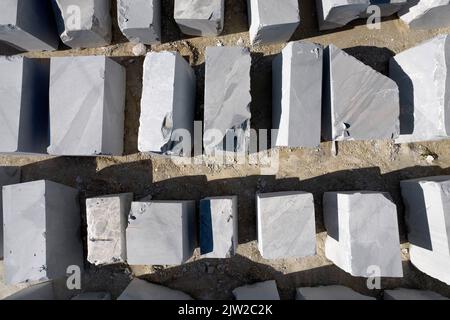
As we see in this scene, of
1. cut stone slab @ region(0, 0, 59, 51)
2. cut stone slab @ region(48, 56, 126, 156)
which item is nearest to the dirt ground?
cut stone slab @ region(48, 56, 126, 156)

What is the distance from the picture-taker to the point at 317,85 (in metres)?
3.43

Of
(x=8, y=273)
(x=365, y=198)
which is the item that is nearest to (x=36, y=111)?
(x=8, y=273)

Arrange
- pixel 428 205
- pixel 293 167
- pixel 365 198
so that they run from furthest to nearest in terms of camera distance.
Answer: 1. pixel 293 167
2. pixel 428 205
3. pixel 365 198

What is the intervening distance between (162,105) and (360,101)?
2024 mm

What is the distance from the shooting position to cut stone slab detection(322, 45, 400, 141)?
11.2 feet

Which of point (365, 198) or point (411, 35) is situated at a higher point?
point (411, 35)

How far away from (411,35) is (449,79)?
936 millimetres

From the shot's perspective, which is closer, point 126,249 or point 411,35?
point 126,249

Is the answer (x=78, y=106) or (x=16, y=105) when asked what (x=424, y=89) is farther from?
(x=16, y=105)

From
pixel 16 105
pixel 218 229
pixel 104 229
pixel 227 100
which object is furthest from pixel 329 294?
pixel 16 105

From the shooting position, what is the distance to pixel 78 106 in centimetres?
345

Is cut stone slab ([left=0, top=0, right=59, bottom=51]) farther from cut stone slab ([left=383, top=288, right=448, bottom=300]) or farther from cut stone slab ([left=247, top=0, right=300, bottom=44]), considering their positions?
cut stone slab ([left=383, top=288, right=448, bottom=300])
